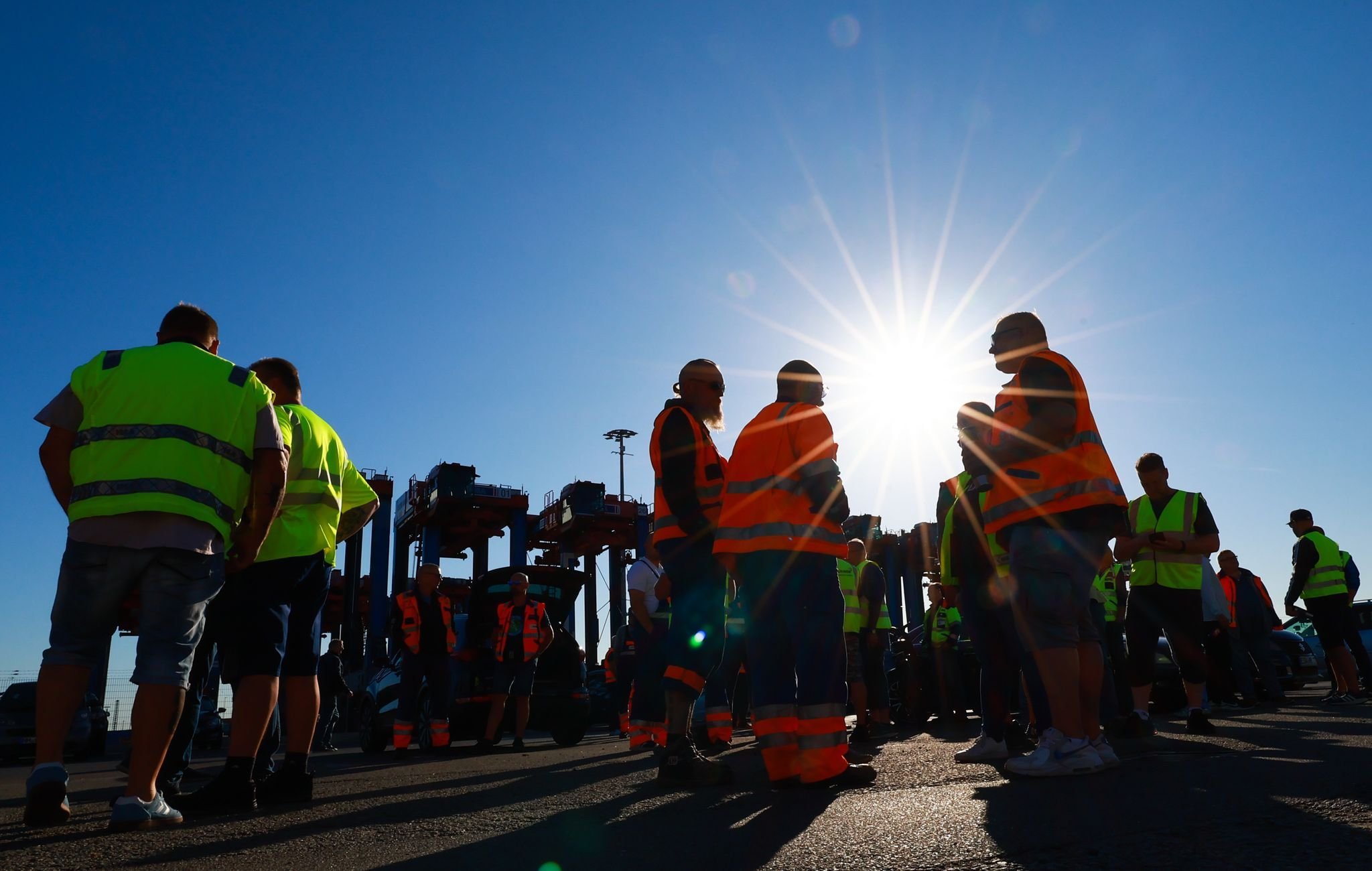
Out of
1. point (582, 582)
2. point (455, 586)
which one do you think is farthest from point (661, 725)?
point (455, 586)

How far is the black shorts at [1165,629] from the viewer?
216 inches

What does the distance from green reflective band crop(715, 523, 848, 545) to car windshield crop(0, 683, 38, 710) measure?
581 inches

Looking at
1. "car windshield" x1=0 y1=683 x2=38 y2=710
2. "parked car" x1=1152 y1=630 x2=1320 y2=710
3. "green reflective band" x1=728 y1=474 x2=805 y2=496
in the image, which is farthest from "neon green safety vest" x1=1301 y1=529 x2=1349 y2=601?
"car windshield" x1=0 y1=683 x2=38 y2=710

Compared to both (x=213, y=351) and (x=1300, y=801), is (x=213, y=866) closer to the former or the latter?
(x=213, y=351)

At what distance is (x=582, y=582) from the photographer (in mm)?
12289

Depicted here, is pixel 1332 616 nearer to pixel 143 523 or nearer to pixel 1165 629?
pixel 1165 629

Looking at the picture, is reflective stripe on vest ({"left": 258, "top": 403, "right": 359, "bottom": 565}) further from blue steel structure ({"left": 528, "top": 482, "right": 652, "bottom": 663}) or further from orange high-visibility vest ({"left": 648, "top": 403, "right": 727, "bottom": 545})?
blue steel structure ({"left": 528, "top": 482, "right": 652, "bottom": 663})

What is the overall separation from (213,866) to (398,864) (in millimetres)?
479

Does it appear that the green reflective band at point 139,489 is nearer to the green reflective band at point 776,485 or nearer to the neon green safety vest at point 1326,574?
the green reflective band at point 776,485

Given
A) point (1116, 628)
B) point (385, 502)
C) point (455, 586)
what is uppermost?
point (385, 502)

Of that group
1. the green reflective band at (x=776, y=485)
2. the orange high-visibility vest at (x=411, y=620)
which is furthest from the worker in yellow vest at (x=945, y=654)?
the green reflective band at (x=776, y=485)

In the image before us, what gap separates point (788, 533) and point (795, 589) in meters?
0.22

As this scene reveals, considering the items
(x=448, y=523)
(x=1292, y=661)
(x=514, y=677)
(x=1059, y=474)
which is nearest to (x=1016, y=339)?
(x=1059, y=474)

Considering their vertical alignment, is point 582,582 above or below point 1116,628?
above
